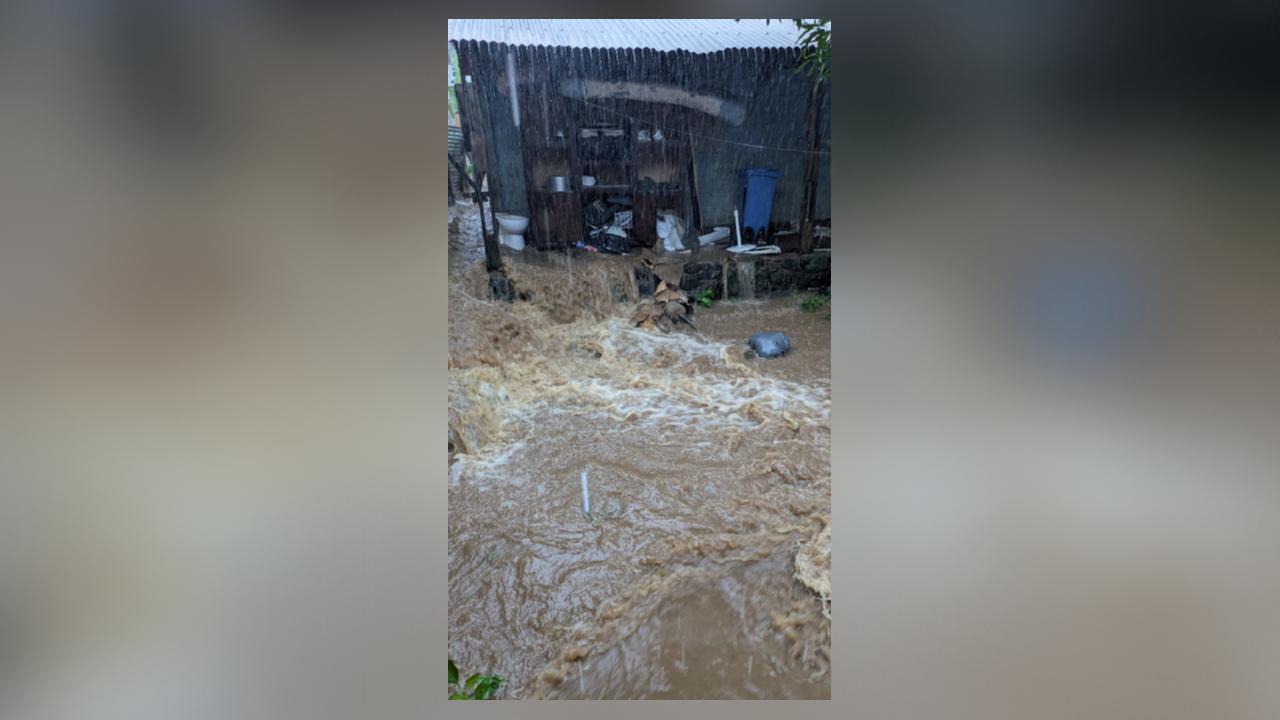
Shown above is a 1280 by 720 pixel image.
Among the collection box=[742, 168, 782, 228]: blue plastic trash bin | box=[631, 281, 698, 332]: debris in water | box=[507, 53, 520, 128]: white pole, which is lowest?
box=[631, 281, 698, 332]: debris in water

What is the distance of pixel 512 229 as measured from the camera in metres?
1.99

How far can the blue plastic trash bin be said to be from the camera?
2021mm

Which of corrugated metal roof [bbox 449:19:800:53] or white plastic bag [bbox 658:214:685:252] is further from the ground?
corrugated metal roof [bbox 449:19:800:53]

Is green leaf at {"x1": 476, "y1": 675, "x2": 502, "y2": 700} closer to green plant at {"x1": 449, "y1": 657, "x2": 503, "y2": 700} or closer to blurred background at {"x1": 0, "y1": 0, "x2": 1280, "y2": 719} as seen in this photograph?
green plant at {"x1": 449, "y1": 657, "x2": 503, "y2": 700}

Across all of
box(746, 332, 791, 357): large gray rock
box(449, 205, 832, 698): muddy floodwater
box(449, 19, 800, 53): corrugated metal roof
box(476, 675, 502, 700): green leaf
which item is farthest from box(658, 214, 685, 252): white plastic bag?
box(476, 675, 502, 700): green leaf

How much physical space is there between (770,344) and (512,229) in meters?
0.72

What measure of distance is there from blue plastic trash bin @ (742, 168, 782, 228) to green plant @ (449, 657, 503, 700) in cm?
132

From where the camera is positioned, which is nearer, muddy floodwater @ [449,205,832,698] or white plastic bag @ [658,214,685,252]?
muddy floodwater @ [449,205,832,698]
